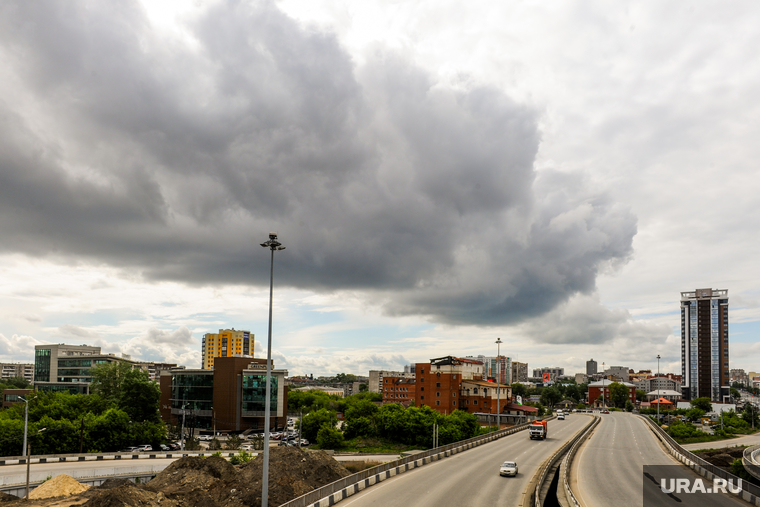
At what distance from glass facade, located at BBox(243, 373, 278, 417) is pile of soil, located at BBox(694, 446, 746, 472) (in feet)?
262

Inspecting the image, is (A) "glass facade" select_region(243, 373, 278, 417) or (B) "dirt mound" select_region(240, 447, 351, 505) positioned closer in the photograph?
(B) "dirt mound" select_region(240, 447, 351, 505)

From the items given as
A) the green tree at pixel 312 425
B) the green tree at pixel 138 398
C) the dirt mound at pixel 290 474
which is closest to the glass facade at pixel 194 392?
the green tree at pixel 138 398

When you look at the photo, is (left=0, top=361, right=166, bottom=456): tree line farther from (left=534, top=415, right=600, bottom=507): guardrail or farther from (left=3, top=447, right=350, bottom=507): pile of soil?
(left=534, top=415, right=600, bottom=507): guardrail

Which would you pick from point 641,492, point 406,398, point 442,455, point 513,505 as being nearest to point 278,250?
point 513,505

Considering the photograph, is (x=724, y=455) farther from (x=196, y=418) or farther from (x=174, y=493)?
(x=196, y=418)

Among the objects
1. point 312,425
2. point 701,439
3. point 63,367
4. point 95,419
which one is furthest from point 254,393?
point 701,439

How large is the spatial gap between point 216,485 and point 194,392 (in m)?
79.3

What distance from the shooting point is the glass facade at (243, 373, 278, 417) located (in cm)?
10750

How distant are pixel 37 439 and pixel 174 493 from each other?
3932cm

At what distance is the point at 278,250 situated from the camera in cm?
2703

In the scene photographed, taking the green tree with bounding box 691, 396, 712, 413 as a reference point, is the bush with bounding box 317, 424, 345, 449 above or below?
above

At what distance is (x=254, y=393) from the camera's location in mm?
108688

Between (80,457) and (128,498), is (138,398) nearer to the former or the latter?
(80,457)

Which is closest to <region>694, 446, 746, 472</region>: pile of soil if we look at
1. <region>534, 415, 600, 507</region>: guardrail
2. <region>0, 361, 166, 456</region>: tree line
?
<region>534, 415, 600, 507</region>: guardrail
